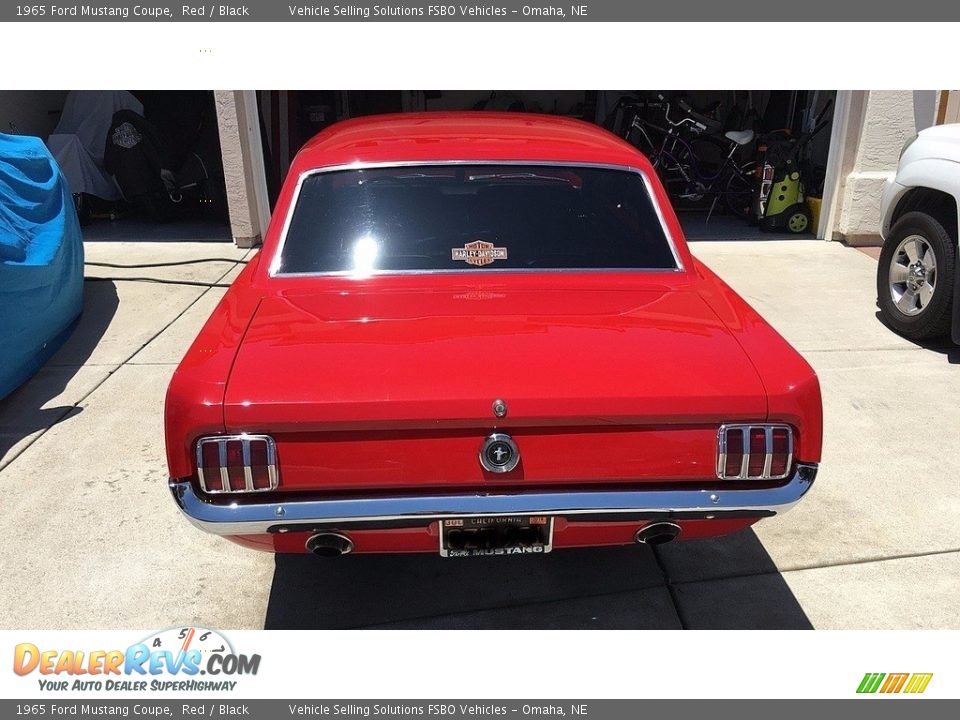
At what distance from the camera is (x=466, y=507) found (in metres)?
2.24

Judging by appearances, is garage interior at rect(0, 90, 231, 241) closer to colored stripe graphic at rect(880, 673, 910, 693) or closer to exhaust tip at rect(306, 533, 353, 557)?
exhaust tip at rect(306, 533, 353, 557)

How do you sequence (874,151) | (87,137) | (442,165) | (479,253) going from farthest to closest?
(87,137) < (874,151) < (442,165) < (479,253)

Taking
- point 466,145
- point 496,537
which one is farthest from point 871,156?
point 496,537

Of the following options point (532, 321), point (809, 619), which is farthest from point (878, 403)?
point (532, 321)

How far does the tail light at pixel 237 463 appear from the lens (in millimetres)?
2174

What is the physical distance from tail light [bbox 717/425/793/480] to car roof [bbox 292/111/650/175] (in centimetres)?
144

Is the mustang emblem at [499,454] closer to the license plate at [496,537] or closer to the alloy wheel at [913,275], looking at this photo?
the license plate at [496,537]

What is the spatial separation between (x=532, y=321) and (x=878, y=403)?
3015 millimetres

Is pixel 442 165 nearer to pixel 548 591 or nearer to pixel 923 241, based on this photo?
pixel 548 591

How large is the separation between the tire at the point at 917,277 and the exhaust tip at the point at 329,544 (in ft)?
14.8

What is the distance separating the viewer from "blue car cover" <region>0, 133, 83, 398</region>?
4602 mm

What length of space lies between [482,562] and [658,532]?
39.7 inches

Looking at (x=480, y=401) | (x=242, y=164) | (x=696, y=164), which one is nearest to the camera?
(x=480, y=401)

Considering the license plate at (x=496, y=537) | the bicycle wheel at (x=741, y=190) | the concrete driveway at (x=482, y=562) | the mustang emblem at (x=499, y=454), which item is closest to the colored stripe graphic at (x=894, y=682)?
the concrete driveway at (x=482, y=562)
